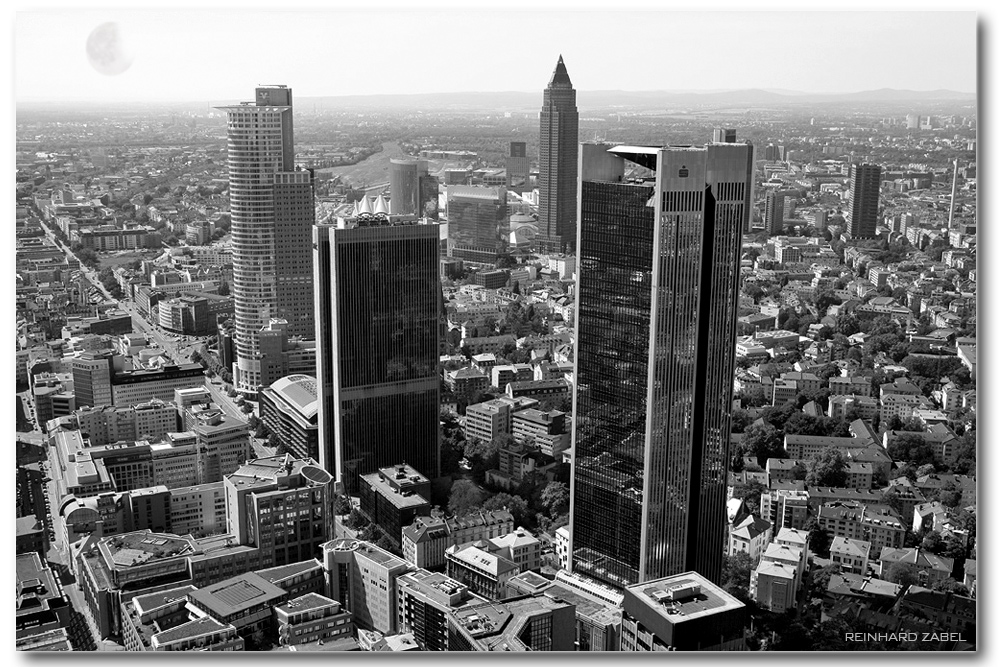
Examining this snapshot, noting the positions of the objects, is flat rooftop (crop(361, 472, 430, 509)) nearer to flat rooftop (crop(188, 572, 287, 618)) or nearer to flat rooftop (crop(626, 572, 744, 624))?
flat rooftop (crop(188, 572, 287, 618))

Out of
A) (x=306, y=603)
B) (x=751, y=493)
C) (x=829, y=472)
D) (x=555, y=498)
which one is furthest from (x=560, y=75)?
(x=306, y=603)

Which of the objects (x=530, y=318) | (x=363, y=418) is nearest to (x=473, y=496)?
(x=363, y=418)

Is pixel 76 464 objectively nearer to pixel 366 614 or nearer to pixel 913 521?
pixel 366 614

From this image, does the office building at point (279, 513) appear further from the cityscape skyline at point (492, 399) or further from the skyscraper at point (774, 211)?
the skyscraper at point (774, 211)

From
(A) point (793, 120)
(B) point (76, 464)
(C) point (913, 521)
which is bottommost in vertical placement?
(C) point (913, 521)

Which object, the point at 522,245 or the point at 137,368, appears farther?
the point at 522,245

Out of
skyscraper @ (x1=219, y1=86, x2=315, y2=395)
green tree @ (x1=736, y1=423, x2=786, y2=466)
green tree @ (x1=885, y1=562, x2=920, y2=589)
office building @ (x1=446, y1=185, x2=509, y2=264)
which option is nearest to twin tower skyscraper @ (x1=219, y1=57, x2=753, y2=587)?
green tree @ (x1=885, y1=562, x2=920, y2=589)
